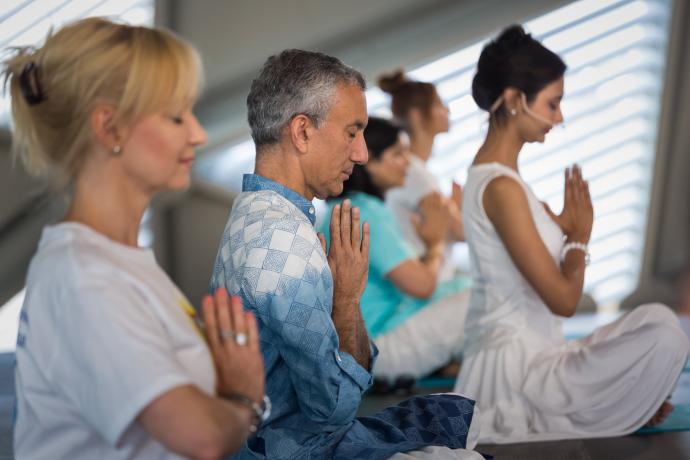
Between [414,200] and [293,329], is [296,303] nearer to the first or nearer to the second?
[293,329]

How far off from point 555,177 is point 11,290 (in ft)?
13.7

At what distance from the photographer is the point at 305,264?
2133mm

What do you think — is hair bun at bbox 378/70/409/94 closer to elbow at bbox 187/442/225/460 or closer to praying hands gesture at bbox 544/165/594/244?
praying hands gesture at bbox 544/165/594/244

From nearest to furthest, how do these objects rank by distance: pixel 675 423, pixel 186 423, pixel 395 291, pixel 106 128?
pixel 186 423, pixel 106 128, pixel 675 423, pixel 395 291

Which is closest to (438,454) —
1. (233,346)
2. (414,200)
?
(233,346)

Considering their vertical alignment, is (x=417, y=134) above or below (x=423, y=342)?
above

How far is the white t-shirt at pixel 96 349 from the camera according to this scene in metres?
1.45

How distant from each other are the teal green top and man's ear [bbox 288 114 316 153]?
180 cm

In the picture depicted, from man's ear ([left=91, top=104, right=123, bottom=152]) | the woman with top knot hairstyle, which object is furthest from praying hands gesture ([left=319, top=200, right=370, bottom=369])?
the woman with top knot hairstyle

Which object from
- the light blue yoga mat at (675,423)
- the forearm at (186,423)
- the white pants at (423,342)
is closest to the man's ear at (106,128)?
the forearm at (186,423)

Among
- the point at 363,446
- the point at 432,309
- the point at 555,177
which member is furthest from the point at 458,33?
the point at 363,446

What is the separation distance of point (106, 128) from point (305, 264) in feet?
2.21

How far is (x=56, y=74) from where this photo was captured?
1578 mm

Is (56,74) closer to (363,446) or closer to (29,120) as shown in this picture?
(29,120)
